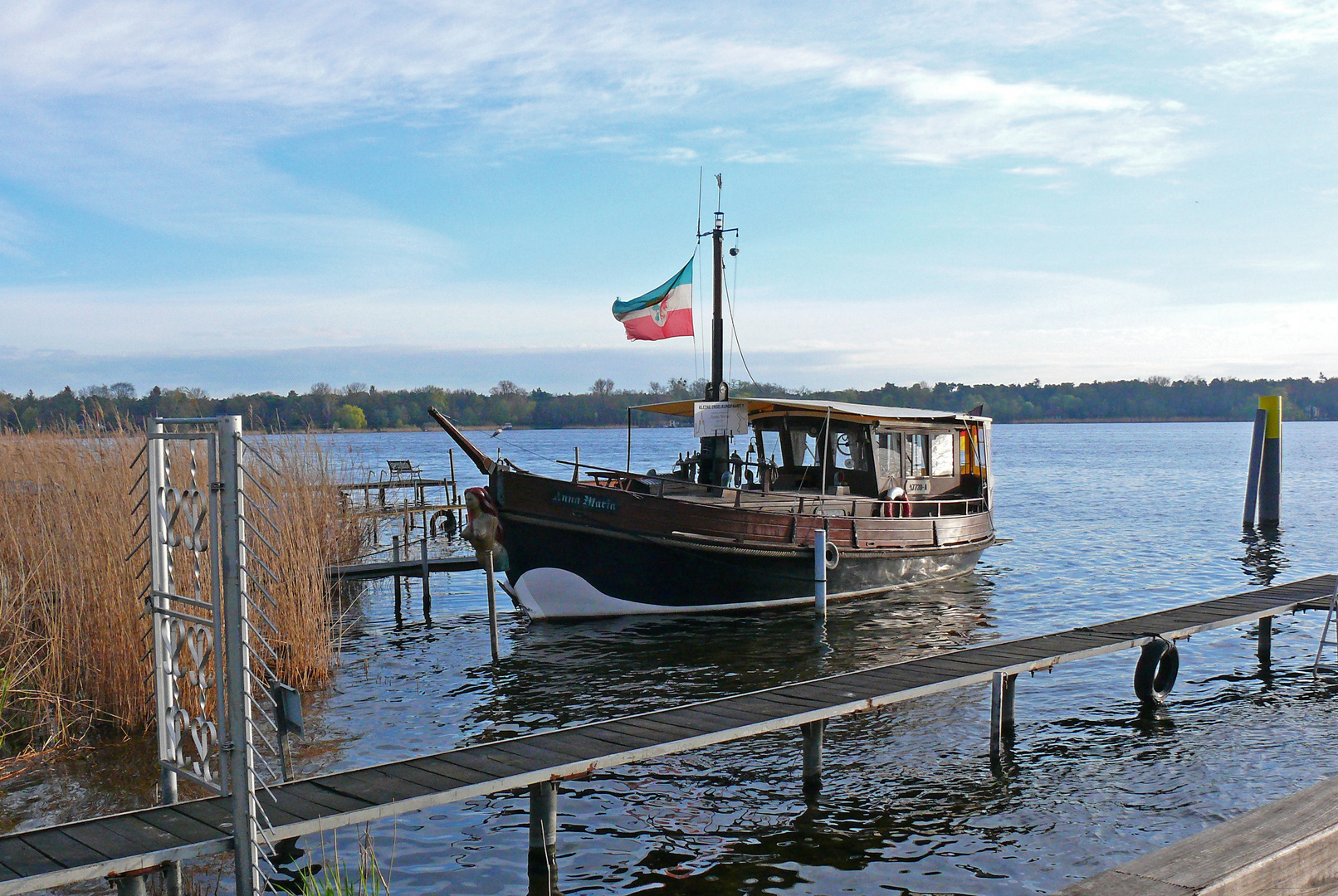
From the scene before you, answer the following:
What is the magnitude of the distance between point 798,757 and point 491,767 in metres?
3.54

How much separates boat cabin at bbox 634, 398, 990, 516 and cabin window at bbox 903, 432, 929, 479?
0.05 ft

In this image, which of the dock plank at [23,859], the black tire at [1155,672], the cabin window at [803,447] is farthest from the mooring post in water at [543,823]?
the cabin window at [803,447]

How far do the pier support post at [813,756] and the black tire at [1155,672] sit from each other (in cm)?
415

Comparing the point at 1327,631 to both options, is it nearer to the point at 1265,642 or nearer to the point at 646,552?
the point at 1265,642

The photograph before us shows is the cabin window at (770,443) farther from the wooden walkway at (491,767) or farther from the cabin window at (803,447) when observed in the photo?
the wooden walkway at (491,767)

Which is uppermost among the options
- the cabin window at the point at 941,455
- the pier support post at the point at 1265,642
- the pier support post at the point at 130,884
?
the cabin window at the point at 941,455

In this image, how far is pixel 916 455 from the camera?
1766 centimetres

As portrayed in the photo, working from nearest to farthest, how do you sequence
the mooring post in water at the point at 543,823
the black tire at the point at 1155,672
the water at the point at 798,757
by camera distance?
the mooring post in water at the point at 543,823 → the water at the point at 798,757 → the black tire at the point at 1155,672

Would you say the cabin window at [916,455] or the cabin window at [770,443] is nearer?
the cabin window at [770,443]

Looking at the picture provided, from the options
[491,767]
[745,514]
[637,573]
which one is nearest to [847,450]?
[745,514]

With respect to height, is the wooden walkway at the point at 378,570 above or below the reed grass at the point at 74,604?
below

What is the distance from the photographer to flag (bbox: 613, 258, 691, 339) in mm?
15836

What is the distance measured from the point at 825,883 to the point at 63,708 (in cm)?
655

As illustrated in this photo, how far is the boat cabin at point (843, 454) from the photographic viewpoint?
16.3m
